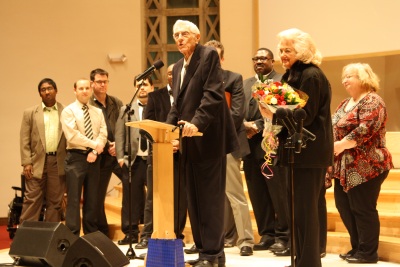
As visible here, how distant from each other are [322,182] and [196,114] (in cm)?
91

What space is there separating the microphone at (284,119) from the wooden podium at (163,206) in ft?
2.36

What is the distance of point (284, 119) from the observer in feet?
11.2

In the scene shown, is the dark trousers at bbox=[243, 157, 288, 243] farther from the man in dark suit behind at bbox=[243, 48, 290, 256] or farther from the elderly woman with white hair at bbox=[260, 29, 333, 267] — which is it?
the elderly woman with white hair at bbox=[260, 29, 333, 267]

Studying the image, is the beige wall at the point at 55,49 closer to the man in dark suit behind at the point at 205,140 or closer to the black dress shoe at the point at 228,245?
the black dress shoe at the point at 228,245

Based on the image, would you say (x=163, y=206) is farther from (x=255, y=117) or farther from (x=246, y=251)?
(x=255, y=117)

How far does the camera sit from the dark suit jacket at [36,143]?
21.7 ft

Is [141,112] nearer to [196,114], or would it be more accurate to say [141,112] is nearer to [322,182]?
[196,114]

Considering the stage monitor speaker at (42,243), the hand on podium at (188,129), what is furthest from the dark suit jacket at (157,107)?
the hand on podium at (188,129)

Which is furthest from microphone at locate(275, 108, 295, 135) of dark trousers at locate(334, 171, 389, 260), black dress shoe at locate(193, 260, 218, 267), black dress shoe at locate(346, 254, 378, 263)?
black dress shoe at locate(346, 254, 378, 263)

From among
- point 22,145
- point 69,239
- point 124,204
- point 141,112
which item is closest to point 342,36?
point 141,112

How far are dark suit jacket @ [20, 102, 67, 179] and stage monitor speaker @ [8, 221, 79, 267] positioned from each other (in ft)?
6.10

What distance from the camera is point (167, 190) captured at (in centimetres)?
412

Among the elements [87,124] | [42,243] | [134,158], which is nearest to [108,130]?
[87,124]

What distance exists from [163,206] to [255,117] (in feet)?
6.16
